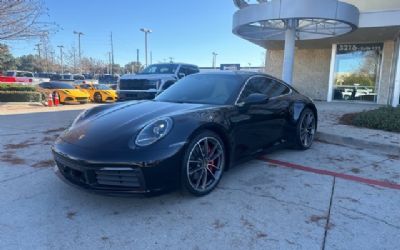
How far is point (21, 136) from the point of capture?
676 cm

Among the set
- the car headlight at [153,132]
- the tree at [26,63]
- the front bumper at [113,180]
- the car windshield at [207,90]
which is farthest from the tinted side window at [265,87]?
the tree at [26,63]

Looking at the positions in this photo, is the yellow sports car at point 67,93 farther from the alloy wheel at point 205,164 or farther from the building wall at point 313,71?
the alloy wheel at point 205,164

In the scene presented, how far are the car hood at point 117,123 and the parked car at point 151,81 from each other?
689cm

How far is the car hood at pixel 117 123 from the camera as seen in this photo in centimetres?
312

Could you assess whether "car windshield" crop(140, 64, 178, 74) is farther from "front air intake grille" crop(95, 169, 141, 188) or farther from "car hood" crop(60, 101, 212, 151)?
"front air intake grille" crop(95, 169, 141, 188)

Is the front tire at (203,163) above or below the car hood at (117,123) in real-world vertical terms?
below

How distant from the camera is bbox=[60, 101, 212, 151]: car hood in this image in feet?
10.2

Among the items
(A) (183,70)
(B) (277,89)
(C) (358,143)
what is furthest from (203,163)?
(A) (183,70)

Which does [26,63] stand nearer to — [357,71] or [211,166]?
[357,71]

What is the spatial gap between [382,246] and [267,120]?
231 cm

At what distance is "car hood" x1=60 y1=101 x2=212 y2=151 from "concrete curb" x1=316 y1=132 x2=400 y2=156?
152 inches

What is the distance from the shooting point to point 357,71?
1623 centimetres

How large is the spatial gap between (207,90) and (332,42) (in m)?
13.6

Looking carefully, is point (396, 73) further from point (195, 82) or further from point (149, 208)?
point (149, 208)
